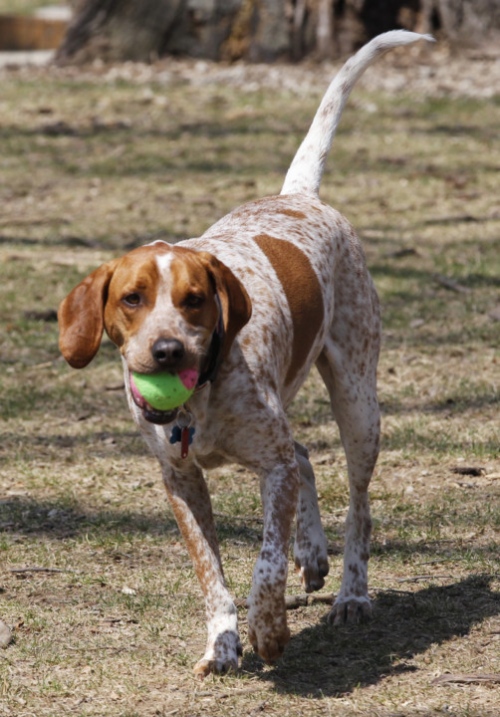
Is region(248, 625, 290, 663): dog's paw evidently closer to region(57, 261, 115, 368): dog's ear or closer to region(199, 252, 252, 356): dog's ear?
region(199, 252, 252, 356): dog's ear

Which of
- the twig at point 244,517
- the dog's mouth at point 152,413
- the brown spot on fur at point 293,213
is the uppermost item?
the brown spot on fur at point 293,213

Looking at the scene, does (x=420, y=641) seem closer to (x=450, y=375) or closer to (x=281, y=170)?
(x=450, y=375)

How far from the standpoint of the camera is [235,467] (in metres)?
6.27

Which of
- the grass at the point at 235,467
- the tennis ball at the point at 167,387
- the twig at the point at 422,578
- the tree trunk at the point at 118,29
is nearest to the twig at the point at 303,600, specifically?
the grass at the point at 235,467

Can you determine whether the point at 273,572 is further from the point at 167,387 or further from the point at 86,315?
the point at 86,315

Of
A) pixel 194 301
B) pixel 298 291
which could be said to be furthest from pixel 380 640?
pixel 194 301

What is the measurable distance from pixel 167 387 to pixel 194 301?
27 centimetres

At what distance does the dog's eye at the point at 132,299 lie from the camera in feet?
12.3

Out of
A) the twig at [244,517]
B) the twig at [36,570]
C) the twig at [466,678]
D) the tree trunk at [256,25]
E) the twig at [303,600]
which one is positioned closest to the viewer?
the twig at [466,678]

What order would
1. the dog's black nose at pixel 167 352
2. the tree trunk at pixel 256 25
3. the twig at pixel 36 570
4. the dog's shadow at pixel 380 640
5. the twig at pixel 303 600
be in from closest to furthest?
1. the dog's black nose at pixel 167 352
2. the dog's shadow at pixel 380 640
3. the twig at pixel 303 600
4. the twig at pixel 36 570
5. the tree trunk at pixel 256 25

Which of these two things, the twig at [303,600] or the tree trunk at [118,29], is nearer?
the twig at [303,600]

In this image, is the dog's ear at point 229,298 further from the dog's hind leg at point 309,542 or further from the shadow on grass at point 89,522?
the shadow on grass at point 89,522

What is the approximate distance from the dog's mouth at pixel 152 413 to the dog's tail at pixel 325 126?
1.79 meters

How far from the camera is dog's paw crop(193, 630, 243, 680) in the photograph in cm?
407
